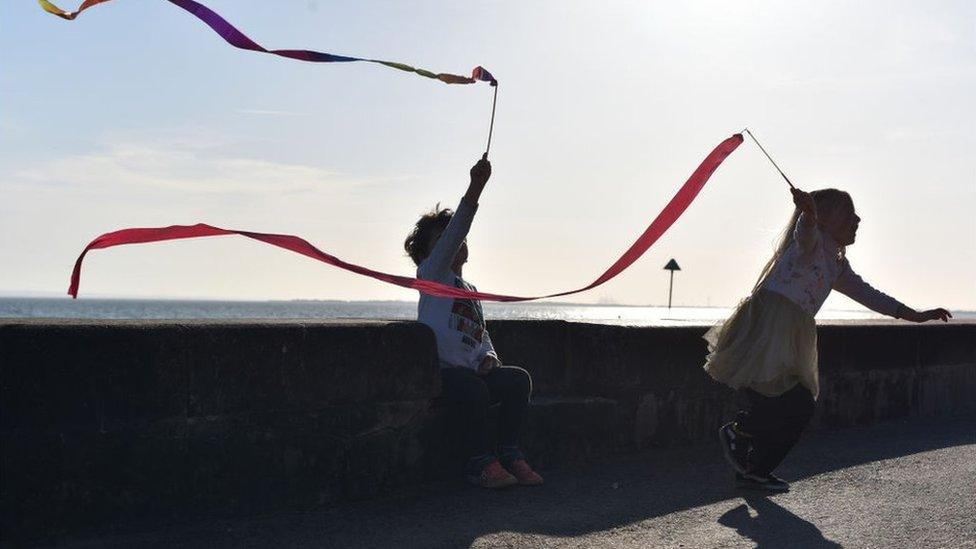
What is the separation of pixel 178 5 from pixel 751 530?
354cm

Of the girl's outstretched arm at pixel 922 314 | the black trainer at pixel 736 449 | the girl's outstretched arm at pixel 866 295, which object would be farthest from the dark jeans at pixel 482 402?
the girl's outstretched arm at pixel 922 314

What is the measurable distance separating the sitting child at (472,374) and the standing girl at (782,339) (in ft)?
3.69

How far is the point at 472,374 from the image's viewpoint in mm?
5293

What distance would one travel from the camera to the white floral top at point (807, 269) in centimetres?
562

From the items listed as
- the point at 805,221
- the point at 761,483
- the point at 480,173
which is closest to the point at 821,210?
the point at 805,221

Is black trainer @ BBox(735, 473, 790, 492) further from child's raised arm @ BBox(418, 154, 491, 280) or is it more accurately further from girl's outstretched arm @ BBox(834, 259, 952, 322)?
child's raised arm @ BBox(418, 154, 491, 280)

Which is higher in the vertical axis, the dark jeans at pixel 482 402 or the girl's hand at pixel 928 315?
the girl's hand at pixel 928 315

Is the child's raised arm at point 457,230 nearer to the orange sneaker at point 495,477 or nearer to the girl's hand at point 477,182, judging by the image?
the girl's hand at point 477,182

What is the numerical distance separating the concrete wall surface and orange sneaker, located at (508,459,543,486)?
11.3 inches

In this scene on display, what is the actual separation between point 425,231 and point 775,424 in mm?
2035

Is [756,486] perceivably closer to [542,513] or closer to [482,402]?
[542,513]

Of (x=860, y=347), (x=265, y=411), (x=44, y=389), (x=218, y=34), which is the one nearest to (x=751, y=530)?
(x=265, y=411)

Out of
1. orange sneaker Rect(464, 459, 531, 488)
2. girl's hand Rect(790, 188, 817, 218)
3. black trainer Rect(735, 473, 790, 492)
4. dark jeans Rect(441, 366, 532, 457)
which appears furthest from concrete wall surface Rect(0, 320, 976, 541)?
girl's hand Rect(790, 188, 817, 218)

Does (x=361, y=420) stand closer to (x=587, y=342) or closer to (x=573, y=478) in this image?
(x=573, y=478)
